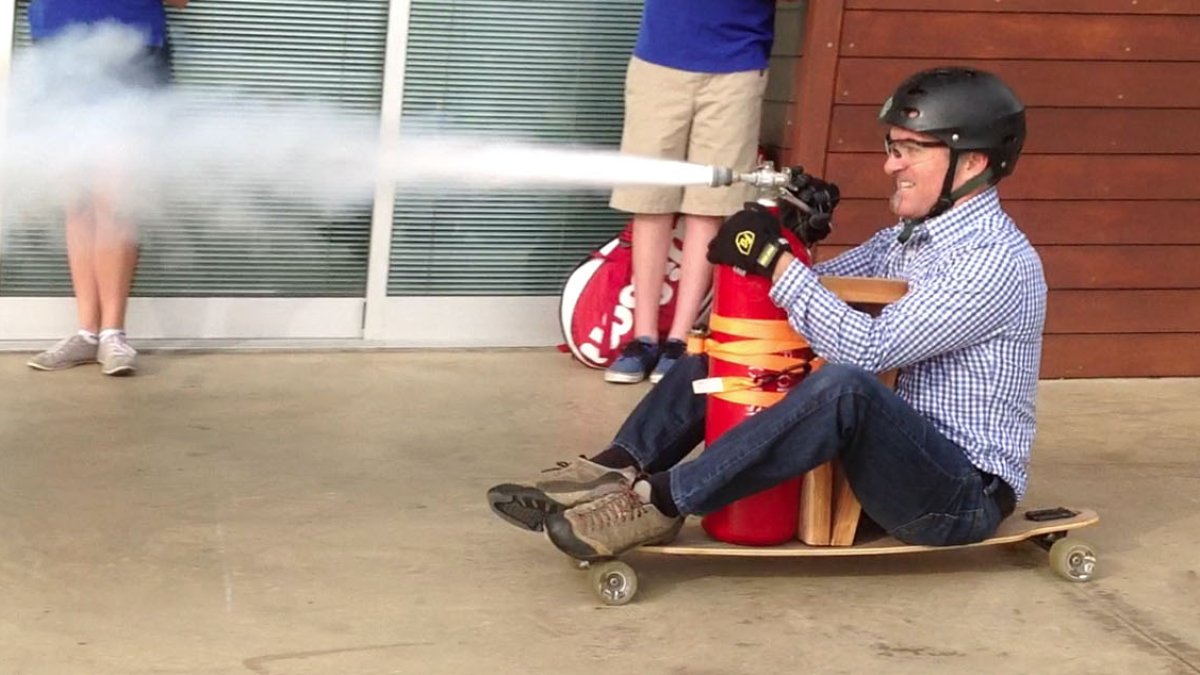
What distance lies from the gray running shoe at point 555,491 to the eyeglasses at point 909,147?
904 millimetres

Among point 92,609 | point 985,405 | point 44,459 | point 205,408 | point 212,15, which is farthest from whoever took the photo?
point 212,15

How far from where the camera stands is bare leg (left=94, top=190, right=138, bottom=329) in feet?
18.4

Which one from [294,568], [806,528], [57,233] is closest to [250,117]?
[57,233]

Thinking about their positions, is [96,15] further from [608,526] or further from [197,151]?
[608,526]

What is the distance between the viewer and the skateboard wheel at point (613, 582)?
3861 mm

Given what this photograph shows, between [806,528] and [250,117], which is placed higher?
Result: [250,117]

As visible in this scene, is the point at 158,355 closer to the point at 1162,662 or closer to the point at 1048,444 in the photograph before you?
the point at 1048,444

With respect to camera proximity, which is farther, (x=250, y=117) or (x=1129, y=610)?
(x=250, y=117)

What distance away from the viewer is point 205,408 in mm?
5289

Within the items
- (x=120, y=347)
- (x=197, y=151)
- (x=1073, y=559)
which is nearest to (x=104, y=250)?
(x=120, y=347)

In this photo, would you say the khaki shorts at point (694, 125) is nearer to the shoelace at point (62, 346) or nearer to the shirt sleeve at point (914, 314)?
the shoelace at point (62, 346)

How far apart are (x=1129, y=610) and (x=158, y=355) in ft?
10.5

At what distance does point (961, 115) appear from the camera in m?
3.96

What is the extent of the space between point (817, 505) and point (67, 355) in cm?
264
